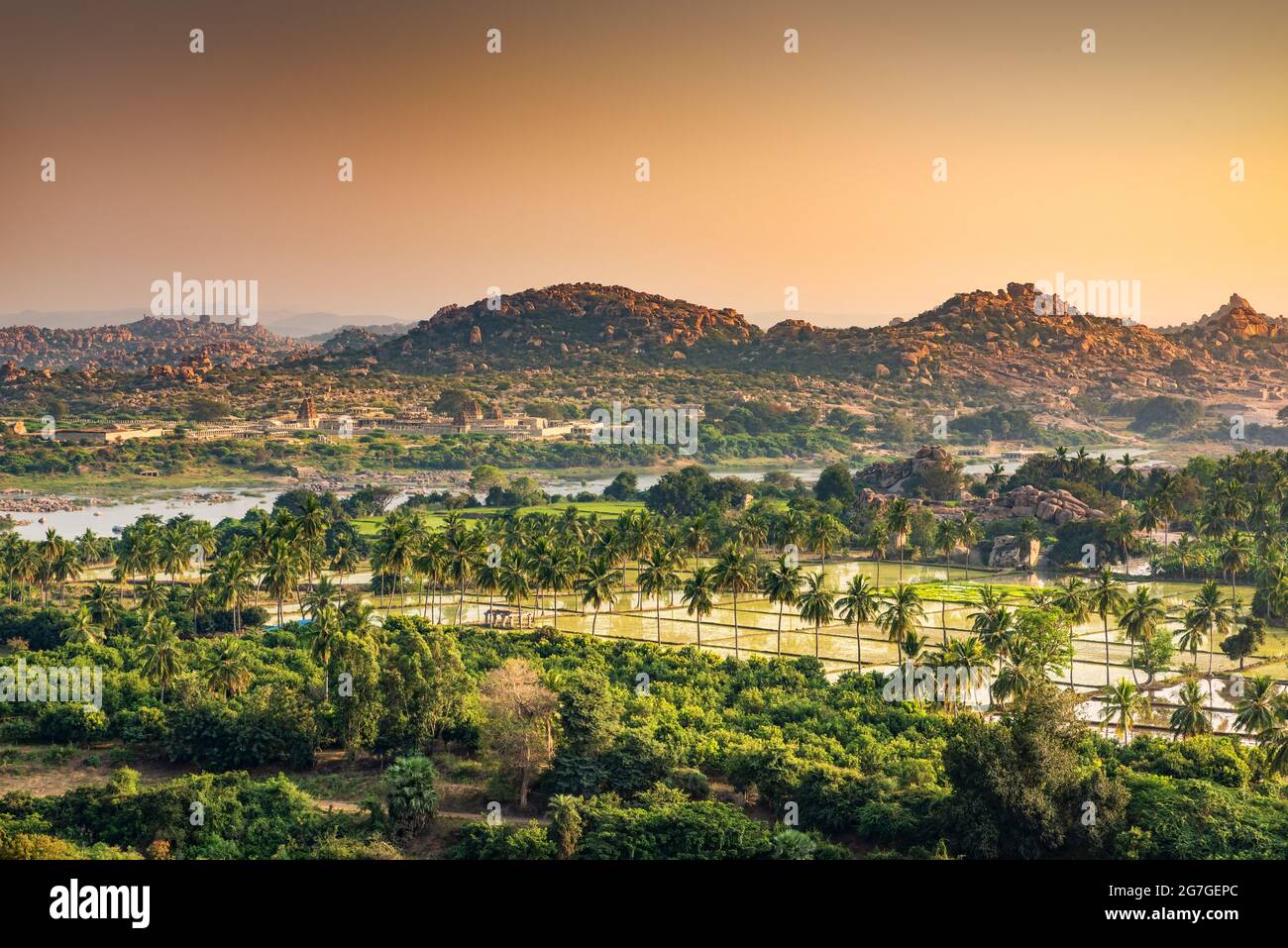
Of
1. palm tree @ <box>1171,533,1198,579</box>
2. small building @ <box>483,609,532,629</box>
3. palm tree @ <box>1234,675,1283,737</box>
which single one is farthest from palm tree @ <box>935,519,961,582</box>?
palm tree @ <box>1234,675,1283,737</box>

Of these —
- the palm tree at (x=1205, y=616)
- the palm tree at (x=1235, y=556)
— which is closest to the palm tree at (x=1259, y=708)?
the palm tree at (x=1205, y=616)

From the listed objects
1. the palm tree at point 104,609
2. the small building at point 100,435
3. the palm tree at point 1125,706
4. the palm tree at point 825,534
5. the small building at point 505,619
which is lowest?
the small building at point 505,619

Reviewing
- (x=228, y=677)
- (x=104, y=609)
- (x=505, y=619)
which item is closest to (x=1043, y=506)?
(x=505, y=619)

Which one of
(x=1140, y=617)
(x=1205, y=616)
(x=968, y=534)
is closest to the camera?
(x=1205, y=616)

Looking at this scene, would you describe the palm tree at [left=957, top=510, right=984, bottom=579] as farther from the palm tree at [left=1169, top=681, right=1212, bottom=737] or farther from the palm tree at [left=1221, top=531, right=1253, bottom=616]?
the palm tree at [left=1169, top=681, right=1212, bottom=737]

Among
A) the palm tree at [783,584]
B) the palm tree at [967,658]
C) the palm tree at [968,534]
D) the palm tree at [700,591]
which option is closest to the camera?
the palm tree at [967,658]

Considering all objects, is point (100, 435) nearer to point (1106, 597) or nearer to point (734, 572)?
point (734, 572)

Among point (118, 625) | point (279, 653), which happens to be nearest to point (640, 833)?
point (279, 653)

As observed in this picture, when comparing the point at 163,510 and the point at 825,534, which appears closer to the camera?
the point at 825,534

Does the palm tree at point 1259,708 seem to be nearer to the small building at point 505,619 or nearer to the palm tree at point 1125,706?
the palm tree at point 1125,706

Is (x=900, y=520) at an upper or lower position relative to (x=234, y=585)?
upper
